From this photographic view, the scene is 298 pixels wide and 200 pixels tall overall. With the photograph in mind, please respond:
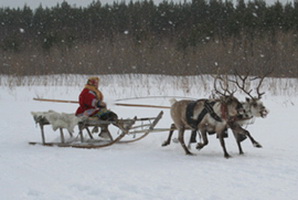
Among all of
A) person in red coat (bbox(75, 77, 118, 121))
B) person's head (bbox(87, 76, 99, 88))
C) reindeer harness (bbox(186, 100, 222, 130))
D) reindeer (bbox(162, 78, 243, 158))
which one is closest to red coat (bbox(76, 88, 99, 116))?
person in red coat (bbox(75, 77, 118, 121))

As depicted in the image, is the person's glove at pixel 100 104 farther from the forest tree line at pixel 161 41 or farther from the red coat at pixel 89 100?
the forest tree line at pixel 161 41

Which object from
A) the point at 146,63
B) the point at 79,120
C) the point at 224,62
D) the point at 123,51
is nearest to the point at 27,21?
the point at 123,51

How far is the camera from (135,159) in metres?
5.98

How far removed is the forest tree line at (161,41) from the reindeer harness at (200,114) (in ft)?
46.1

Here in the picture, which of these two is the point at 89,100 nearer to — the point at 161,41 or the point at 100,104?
the point at 100,104

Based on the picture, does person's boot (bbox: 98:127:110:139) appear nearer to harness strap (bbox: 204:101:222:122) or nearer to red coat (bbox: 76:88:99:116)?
red coat (bbox: 76:88:99:116)

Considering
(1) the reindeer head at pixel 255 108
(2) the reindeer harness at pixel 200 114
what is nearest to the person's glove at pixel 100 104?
(2) the reindeer harness at pixel 200 114

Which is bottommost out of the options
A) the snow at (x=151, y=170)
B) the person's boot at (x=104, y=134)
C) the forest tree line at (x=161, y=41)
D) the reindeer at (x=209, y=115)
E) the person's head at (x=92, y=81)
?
the snow at (x=151, y=170)

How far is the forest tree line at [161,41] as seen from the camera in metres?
23.9

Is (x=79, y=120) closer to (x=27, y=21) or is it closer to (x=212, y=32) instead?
(x=212, y=32)

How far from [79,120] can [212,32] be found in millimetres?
23506

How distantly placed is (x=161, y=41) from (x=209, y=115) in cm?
2477

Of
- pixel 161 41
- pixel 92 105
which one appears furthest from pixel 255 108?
pixel 161 41

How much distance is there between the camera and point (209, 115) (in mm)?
6160
